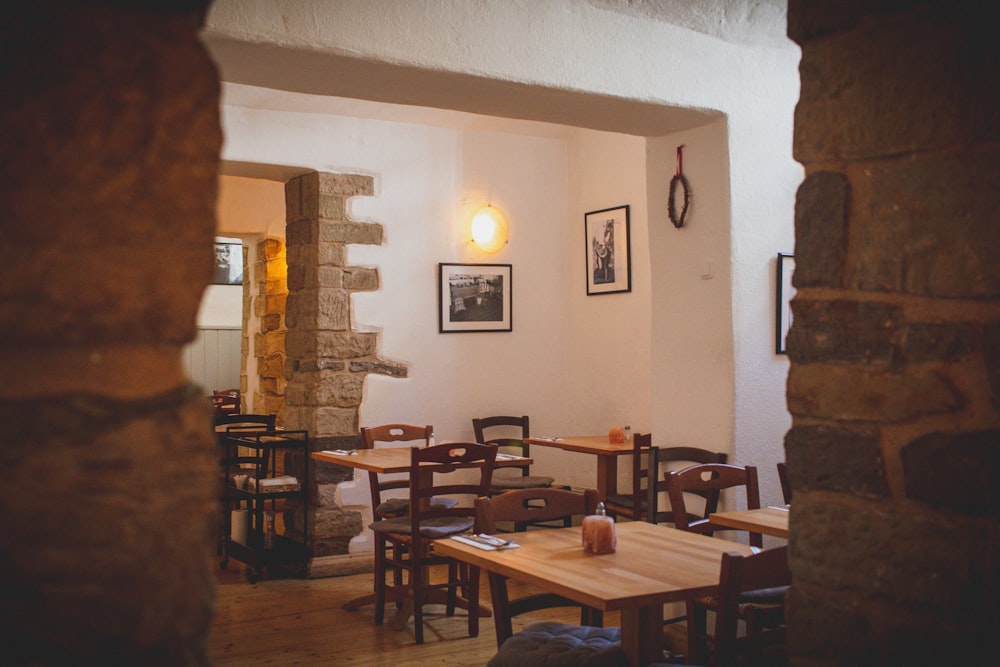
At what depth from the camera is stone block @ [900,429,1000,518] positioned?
135cm

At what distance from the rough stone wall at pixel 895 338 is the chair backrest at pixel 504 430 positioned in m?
4.50

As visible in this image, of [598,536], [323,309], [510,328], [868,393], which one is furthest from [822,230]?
[510,328]

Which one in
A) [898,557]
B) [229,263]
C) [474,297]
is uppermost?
[229,263]

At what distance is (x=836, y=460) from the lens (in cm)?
153

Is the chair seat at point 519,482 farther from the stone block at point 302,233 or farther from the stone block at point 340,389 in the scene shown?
the stone block at point 302,233

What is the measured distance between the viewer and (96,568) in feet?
2.63

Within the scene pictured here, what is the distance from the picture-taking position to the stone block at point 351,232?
560 cm

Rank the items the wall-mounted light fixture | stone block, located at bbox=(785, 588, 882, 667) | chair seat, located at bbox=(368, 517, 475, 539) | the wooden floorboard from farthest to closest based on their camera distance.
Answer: the wall-mounted light fixture < chair seat, located at bbox=(368, 517, 475, 539) < the wooden floorboard < stone block, located at bbox=(785, 588, 882, 667)

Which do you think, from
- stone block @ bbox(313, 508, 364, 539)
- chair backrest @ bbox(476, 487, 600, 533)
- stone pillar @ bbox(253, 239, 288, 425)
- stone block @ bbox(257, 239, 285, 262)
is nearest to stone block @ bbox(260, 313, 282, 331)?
stone pillar @ bbox(253, 239, 288, 425)

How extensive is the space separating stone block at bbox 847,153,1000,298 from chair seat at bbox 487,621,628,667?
1.42 m

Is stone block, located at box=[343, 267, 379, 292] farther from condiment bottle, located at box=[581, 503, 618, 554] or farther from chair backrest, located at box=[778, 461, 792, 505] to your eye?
condiment bottle, located at box=[581, 503, 618, 554]

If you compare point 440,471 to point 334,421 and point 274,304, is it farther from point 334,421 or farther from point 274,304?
point 274,304

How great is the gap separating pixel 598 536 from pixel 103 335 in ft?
Result: 7.01

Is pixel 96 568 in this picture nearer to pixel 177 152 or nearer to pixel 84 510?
pixel 84 510
